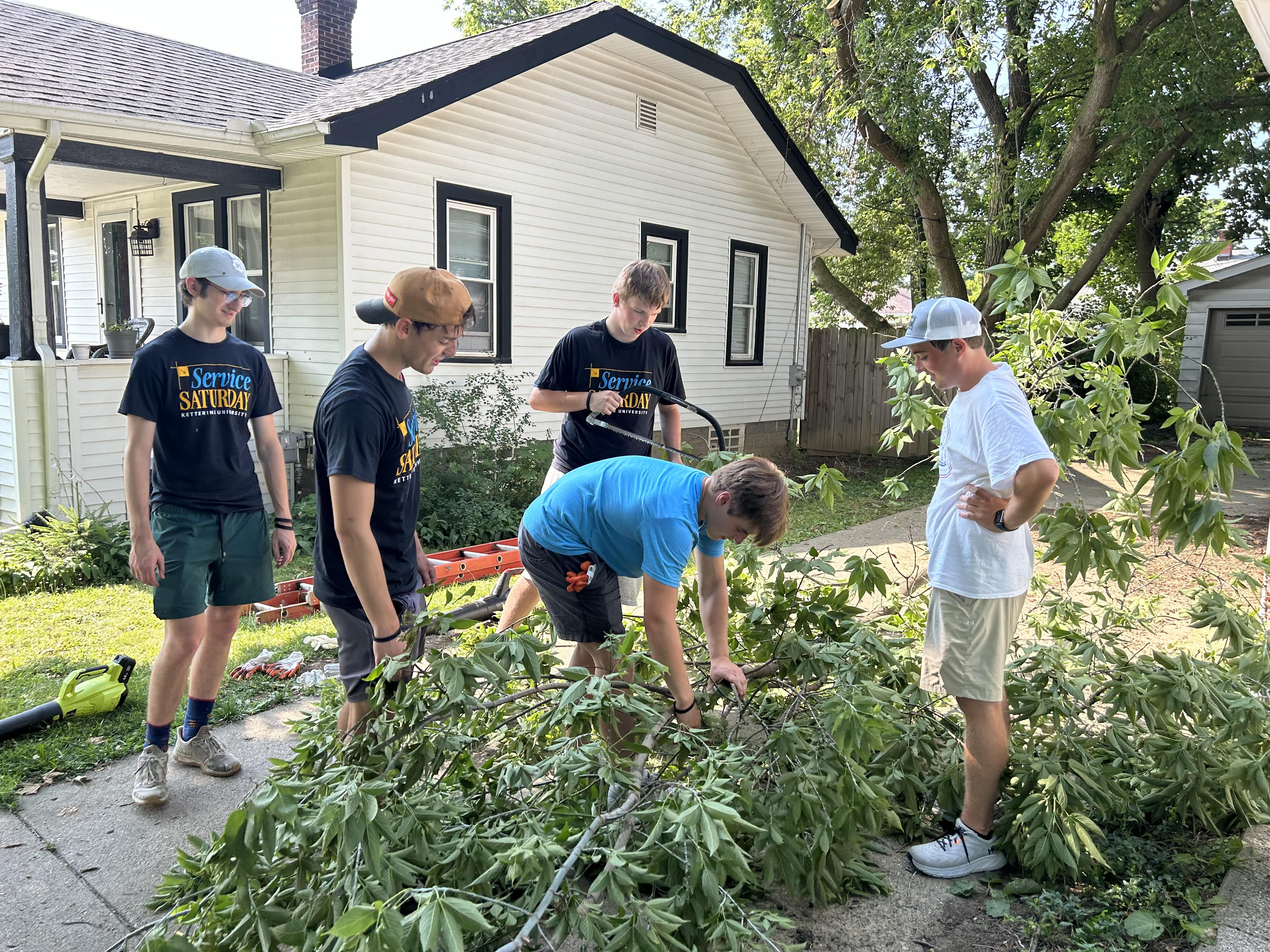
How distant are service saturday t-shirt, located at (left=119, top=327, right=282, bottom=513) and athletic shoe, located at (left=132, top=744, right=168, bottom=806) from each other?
3.10 feet

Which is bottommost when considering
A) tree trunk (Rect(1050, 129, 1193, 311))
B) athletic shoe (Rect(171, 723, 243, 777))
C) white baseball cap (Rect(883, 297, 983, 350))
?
athletic shoe (Rect(171, 723, 243, 777))

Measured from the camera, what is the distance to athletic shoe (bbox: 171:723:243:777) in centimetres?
366

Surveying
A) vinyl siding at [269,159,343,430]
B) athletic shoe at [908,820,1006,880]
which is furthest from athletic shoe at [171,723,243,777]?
vinyl siding at [269,159,343,430]

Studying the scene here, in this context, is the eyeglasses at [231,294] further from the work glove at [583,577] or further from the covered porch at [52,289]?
the covered porch at [52,289]

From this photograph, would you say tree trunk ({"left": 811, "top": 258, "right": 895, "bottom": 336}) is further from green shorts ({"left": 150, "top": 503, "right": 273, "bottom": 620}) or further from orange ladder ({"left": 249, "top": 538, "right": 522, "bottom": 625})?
green shorts ({"left": 150, "top": 503, "right": 273, "bottom": 620})

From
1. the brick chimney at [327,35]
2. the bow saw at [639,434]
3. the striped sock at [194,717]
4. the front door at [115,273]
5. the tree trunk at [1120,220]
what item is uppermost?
the brick chimney at [327,35]

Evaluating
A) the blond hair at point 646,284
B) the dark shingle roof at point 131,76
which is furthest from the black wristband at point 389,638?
the dark shingle roof at point 131,76

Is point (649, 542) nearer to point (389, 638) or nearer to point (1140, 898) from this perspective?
point (389, 638)

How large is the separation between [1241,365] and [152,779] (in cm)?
2467

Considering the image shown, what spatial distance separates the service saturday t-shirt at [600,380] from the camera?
4254mm

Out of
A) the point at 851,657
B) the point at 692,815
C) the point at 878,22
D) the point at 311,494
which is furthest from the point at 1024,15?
the point at 692,815

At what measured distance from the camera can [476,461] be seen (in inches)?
358

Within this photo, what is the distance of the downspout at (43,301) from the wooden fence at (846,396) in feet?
36.8

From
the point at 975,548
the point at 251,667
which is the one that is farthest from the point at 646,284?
the point at 251,667
